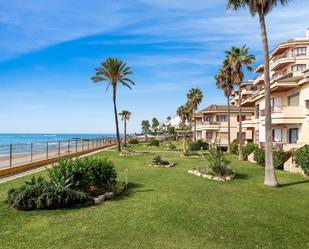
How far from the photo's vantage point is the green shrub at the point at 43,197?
28.1 feet

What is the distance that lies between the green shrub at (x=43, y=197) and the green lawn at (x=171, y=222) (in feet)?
0.97

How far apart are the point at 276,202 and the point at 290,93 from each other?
17405 millimetres

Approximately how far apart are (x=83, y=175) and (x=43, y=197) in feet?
6.59

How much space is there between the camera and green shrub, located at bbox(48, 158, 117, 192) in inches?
391

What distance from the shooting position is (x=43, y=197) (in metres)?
8.66

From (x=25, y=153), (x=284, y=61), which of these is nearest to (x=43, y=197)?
(x=25, y=153)

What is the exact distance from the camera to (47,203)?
28.0 feet

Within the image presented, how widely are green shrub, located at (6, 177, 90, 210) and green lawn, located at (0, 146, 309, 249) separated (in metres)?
0.29

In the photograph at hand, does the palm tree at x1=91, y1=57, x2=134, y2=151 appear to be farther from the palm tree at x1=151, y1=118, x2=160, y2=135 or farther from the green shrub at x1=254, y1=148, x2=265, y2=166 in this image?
the palm tree at x1=151, y1=118, x2=160, y2=135


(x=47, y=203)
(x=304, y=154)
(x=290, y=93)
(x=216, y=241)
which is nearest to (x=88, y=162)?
(x=47, y=203)

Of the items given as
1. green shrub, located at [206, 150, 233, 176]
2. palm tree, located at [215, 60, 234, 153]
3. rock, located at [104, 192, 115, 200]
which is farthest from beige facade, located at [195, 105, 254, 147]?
rock, located at [104, 192, 115, 200]

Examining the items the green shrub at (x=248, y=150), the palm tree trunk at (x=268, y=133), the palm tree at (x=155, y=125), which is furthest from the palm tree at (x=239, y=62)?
the palm tree at (x=155, y=125)

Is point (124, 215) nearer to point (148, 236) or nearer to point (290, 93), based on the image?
point (148, 236)

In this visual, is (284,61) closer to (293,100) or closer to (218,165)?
(293,100)
